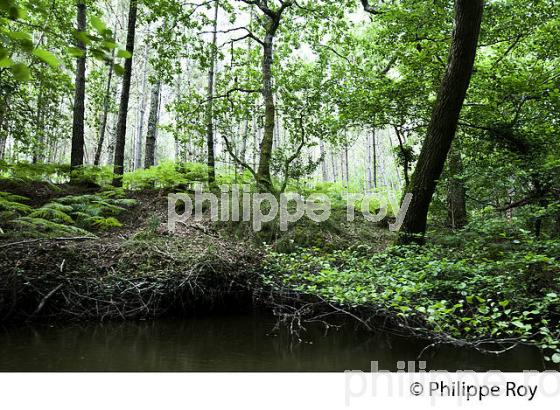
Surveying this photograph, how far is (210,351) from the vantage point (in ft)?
11.9

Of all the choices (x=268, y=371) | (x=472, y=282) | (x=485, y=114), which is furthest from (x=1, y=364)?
(x=485, y=114)

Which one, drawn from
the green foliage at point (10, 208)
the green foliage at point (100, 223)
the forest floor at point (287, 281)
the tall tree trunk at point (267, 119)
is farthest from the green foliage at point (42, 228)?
the tall tree trunk at point (267, 119)

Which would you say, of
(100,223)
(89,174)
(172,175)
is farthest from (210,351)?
(89,174)

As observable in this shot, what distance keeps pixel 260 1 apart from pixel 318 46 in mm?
2300

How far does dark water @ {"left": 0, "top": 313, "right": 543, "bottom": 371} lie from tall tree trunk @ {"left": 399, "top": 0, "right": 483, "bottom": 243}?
2.33 meters

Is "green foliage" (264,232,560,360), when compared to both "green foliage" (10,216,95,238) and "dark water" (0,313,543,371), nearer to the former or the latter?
"dark water" (0,313,543,371)

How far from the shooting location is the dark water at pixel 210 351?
321 cm

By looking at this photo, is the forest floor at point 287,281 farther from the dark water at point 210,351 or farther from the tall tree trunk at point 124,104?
the tall tree trunk at point 124,104

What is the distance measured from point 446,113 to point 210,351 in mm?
4678

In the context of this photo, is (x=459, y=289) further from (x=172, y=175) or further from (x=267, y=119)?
(x=172, y=175)

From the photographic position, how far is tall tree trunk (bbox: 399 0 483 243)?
537 cm

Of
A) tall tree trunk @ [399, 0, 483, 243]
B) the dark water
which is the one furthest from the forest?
the dark water

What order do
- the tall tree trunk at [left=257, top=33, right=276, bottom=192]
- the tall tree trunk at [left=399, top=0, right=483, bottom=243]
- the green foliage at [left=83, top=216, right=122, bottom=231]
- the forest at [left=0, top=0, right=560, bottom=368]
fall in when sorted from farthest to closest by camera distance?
the tall tree trunk at [left=257, top=33, right=276, bottom=192]
the green foliage at [left=83, top=216, right=122, bottom=231]
the tall tree trunk at [left=399, top=0, right=483, bottom=243]
the forest at [left=0, top=0, right=560, bottom=368]

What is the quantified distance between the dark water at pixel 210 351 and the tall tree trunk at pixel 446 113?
233 cm
